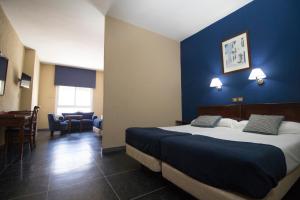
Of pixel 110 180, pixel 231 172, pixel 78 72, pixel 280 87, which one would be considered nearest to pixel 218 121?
pixel 280 87

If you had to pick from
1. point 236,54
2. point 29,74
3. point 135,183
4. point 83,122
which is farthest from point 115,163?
point 29,74

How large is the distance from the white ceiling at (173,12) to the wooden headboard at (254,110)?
7.43 feet

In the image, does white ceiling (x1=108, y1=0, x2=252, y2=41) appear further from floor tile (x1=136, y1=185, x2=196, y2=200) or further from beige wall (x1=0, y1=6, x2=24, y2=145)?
floor tile (x1=136, y1=185, x2=196, y2=200)

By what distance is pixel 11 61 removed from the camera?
12.9 ft

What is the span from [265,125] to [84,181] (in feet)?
9.25

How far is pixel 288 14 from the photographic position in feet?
8.34

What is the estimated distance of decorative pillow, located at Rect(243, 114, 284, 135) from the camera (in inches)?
83.4

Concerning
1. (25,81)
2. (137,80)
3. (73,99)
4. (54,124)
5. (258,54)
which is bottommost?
(54,124)

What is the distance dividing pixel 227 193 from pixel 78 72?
782 cm

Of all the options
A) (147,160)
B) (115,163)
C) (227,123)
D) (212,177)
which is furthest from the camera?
(227,123)

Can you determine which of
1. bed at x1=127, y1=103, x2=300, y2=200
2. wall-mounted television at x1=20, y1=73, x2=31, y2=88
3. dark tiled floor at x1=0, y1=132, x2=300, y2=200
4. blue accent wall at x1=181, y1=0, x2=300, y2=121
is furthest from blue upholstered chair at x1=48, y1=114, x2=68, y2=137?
blue accent wall at x1=181, y1=0, x2=300, y2=121

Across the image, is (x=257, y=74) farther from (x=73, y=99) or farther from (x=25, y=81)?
(x=73, y=99)

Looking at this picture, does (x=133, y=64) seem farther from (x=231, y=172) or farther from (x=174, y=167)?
(x=231, y=172)

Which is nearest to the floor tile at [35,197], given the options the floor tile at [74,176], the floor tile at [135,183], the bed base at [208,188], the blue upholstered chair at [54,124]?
the floor tile at [74,176]
